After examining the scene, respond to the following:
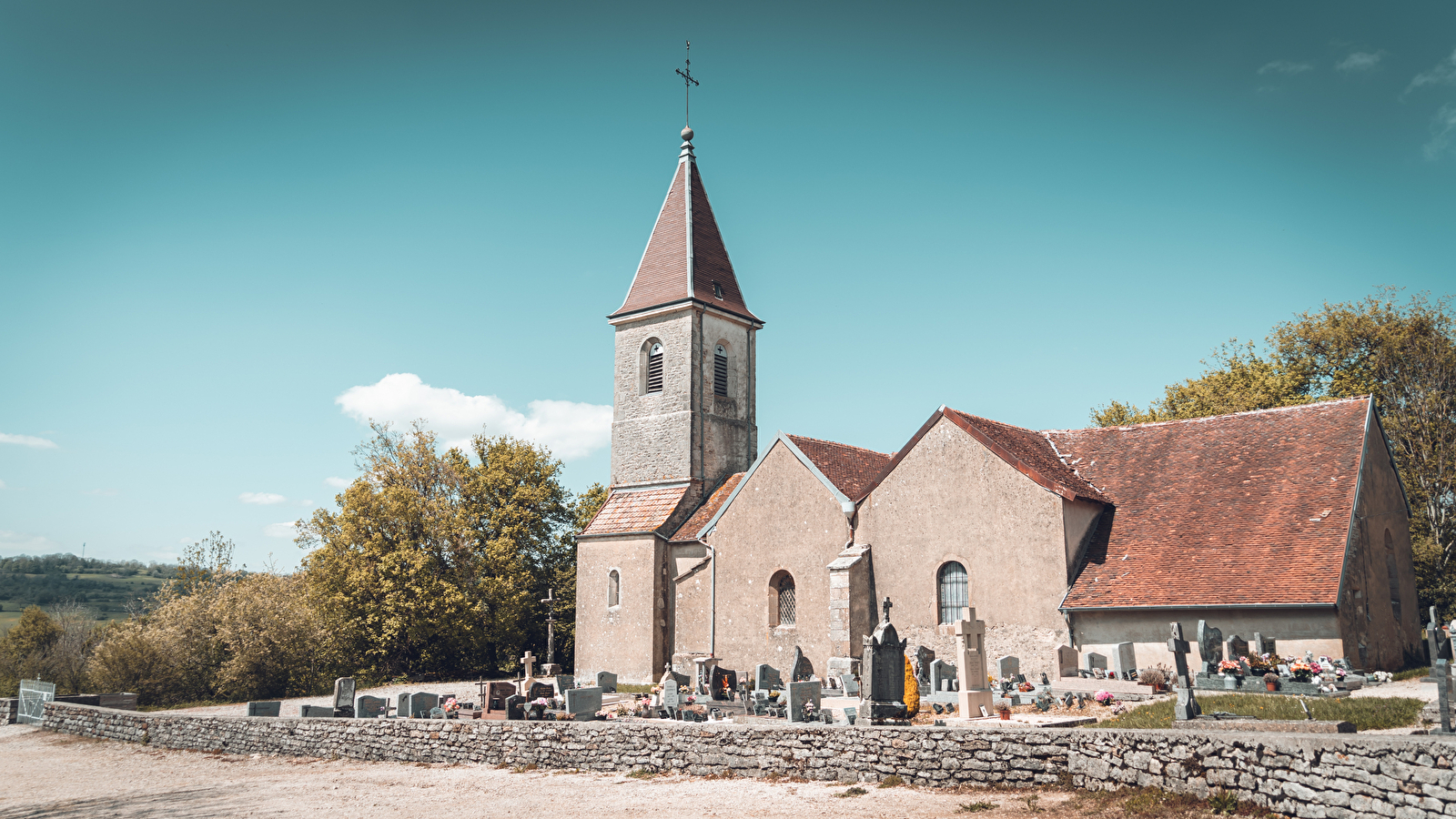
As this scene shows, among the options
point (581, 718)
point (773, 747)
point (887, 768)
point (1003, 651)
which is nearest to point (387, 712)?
point (581, 718)

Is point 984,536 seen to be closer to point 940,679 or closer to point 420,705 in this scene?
point 940,679

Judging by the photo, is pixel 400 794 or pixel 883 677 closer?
pixel 400 794

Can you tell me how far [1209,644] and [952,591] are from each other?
6433 mm

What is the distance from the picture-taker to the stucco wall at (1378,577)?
19.3 meters

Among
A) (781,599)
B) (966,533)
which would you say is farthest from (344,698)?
(966,533)

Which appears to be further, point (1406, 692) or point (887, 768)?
point (1406, 692)

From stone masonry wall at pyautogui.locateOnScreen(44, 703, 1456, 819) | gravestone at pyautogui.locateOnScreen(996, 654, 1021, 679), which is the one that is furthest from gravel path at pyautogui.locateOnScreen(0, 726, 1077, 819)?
gravestone at pyautogui.locateOnScreen(996, 654, 1021, 679)

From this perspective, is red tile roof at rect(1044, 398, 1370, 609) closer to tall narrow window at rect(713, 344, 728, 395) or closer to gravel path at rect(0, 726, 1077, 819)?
gravel path at rect(0, 726, 1077, 819)

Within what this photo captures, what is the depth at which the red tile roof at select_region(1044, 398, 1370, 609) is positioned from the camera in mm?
19422

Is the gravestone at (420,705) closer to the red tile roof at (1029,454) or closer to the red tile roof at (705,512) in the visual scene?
the red tile roof at (705,512)

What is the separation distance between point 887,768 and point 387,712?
12724mm

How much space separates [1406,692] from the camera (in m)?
15.7

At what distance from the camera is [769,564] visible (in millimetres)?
27812

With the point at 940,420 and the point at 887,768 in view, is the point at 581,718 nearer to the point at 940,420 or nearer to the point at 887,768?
the point at 887,768
